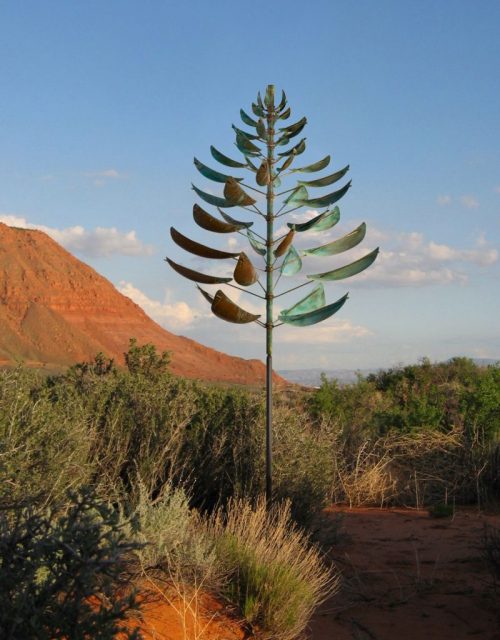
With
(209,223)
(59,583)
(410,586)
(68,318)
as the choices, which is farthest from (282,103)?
(68,318)

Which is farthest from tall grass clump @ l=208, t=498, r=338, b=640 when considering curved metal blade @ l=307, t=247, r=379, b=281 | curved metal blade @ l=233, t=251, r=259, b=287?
curved metal blade @ l=307, t=247, r=379, b=281

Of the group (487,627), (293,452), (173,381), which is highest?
(173,381)

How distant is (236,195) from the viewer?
9.01 m

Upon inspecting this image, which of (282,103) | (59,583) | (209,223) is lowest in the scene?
(59,583)

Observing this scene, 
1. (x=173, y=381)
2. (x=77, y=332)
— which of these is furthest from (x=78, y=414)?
(x=77, y=332)

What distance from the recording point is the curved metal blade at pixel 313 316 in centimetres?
856

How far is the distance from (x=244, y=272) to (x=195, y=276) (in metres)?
0.61

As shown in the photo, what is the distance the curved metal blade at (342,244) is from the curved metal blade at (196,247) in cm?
108

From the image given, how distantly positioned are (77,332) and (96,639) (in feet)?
239

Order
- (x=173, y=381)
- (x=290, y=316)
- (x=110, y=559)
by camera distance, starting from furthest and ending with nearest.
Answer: (x=173, y=381), (x=290, y=316), (x=110, y=559)

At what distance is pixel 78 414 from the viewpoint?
823cm

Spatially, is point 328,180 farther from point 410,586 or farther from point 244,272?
point 410,586

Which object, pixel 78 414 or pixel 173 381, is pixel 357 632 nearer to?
pixel 78 414

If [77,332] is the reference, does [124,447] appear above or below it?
below
